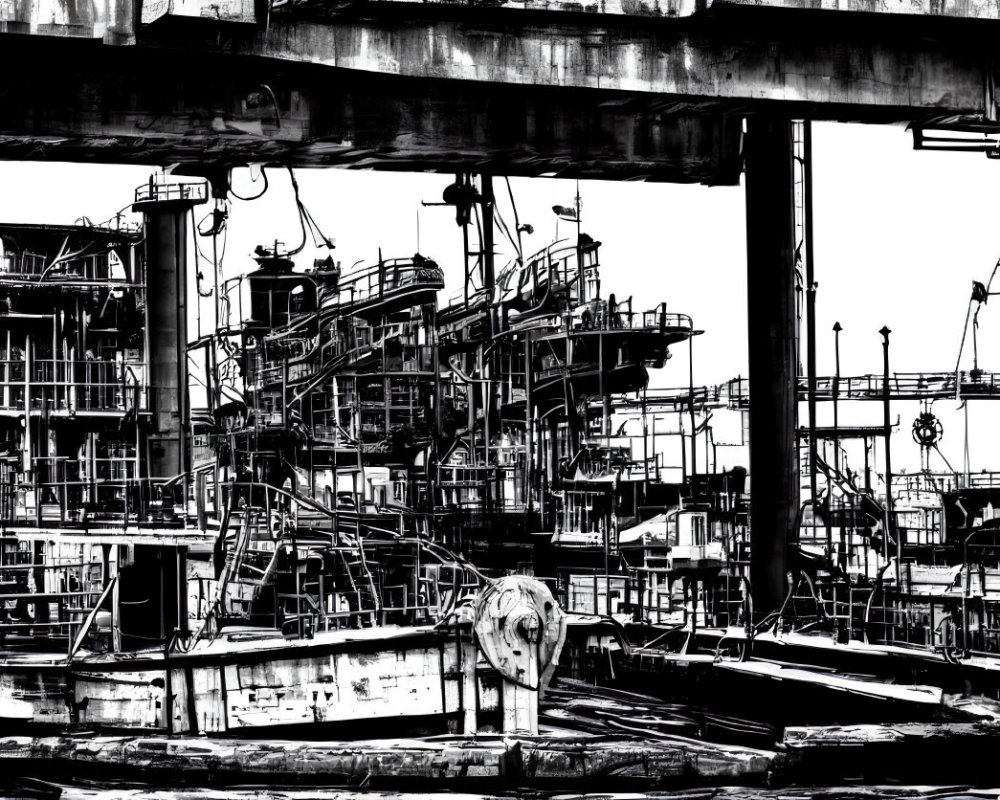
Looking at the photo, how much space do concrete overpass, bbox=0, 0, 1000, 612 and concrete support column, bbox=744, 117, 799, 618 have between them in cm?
666

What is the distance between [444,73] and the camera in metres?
15.7

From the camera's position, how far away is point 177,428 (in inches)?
1464

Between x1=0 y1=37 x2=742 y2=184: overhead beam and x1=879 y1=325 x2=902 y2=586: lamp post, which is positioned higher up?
x1=0 y1=37 x2=742 y2=184: overhead beam

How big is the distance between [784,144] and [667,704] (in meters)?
8.35

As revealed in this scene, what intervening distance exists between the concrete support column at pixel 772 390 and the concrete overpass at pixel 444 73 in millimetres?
6665

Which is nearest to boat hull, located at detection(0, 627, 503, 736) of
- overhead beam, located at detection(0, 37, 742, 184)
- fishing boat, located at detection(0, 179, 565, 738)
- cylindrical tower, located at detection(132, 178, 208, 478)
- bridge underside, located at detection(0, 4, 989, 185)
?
fishing boat, located at detection(0, 179, 565, 738)

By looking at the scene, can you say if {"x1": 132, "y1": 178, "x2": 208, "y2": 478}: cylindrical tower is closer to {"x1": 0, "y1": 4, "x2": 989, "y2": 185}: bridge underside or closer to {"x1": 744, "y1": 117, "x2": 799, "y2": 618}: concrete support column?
{"x1": 744, "y1": 117, "x2": 799, "y2": 618}: concrete support column

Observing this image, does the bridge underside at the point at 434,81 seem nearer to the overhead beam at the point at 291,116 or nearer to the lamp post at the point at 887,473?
the overhead beam at the point at 291,116

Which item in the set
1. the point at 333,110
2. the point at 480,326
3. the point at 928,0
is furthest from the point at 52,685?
the point at 480,326

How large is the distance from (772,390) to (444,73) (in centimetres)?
1049

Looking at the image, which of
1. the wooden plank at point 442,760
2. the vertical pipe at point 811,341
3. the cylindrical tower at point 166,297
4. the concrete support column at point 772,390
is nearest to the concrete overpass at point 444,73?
the wooden plank at point 442,760

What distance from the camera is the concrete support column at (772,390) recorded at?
24.4 m

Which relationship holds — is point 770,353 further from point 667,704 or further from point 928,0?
point 928,0

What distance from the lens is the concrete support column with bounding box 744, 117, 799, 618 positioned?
24375 mm
